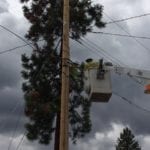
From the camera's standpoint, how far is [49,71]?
26.4 meters

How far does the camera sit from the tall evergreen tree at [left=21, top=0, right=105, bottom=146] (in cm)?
2550

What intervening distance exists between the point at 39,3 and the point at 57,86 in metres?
4.57

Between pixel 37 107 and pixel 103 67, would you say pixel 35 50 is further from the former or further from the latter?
pixel 103 67

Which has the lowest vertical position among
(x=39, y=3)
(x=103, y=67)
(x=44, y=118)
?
(x=103, y=67)

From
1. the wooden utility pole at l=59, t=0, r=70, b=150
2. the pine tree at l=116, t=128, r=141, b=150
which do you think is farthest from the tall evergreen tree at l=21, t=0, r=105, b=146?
the pine tree at l=116, t=128, r=141, b=150

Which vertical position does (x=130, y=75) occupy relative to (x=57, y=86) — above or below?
below

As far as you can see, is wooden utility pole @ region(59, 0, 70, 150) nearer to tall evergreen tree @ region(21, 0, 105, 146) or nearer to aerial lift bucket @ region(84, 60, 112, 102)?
aerial lift bucket @ region(84, 60, 112, 102)

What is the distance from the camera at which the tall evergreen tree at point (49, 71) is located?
25.5 meters

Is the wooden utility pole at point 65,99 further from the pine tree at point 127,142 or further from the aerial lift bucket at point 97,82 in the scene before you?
the pine tree at point 127,142

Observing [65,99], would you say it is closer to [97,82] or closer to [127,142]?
[97,82]

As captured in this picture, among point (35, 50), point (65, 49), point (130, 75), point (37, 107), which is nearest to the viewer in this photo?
point (65, 49)

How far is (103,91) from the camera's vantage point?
1548 centimetres

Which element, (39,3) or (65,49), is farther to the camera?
(39,3)

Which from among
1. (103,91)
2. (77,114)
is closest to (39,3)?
(77,114)
